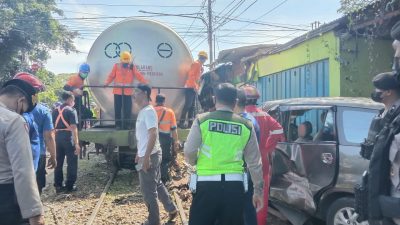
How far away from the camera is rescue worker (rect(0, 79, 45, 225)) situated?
271cm

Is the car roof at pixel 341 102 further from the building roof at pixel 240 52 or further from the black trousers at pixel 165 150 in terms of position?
the building roof at pixel 240 52

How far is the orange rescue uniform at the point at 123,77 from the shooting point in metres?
8.52

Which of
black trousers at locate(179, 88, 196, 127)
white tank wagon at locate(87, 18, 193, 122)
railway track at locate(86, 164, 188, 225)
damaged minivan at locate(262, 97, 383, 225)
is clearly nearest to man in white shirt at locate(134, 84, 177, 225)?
railway track at locate(86, 164, 188, 225)

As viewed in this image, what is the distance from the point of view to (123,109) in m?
8.81

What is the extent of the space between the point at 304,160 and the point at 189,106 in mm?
4825

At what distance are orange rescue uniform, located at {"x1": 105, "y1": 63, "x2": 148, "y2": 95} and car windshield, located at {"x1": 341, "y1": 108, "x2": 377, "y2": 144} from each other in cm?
480

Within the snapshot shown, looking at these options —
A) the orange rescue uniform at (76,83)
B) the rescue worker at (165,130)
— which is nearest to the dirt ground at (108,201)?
the rescue worker at (165,130)

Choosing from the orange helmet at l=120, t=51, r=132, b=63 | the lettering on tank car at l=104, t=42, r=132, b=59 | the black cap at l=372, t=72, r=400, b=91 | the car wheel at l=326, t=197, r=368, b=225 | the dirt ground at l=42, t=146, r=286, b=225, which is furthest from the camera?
the lettering on tank car at l=104, t=42, r=132, b=59

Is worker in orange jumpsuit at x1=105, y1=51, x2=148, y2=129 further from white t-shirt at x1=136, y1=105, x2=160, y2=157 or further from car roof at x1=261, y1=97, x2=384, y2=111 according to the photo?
car roof at x1=261, y1=97, x2=384, y2=111

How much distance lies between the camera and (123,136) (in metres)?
8.48

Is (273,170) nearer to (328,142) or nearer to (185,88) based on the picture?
(328,142)

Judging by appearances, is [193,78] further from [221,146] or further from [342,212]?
[221,146]

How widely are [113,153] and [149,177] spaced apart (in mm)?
4218

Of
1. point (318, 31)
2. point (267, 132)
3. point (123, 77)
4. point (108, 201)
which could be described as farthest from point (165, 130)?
point (318, 31)
